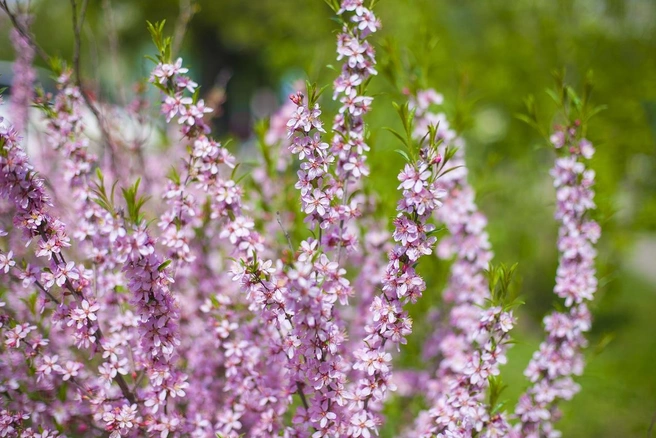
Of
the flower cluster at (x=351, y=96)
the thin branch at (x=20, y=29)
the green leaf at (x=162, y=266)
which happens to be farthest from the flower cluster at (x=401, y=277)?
the thin branch at (x=20, y=29)

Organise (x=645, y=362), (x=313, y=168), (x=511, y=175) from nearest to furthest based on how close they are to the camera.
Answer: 1. (x=313, y=168)
2. (x=645, y=362)
3. (x=511, y=175)

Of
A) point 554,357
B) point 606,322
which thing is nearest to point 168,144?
point 554,357

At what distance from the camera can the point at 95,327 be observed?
2.04m

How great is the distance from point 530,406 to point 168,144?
3085 mm

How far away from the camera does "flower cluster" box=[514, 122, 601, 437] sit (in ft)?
7.96

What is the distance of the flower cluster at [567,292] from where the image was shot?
2.43m

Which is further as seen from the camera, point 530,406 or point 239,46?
point 239,46

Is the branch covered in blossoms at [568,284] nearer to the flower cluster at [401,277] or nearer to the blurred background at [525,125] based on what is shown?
the blurred background at [525,125]

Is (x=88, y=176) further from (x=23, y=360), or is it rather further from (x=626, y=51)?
(x=626, y=51)

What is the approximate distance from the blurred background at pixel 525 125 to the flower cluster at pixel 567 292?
0.18 m

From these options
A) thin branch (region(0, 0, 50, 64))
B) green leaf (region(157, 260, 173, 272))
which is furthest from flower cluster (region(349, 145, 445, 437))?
thin branch (region(0, 0, 50, 64))

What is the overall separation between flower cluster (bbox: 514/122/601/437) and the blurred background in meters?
0.18

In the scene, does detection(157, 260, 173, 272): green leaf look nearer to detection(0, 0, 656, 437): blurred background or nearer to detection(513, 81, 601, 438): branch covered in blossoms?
detection(0, 0, 656, 437): blurred background

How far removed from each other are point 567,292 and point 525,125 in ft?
17.3
